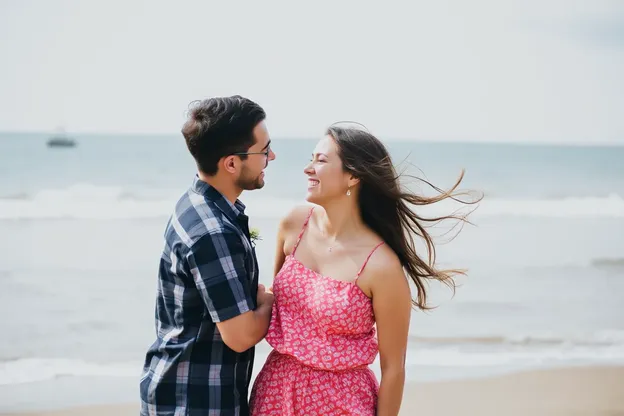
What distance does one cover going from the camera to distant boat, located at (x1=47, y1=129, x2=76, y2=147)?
2480 centimetres

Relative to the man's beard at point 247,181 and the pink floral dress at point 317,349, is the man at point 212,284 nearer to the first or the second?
the man's beard at point 247,181

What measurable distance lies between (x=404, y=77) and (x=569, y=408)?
25.6 meters

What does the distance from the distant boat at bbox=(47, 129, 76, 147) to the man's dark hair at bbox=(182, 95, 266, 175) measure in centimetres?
2308

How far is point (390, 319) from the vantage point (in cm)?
311

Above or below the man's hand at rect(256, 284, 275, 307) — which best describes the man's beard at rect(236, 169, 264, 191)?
above

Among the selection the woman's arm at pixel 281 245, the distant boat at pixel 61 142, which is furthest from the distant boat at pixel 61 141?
the woman's arm at pixel 281 245

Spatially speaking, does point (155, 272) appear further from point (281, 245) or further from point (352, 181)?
point (352, 181)

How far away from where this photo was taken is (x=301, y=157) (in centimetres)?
2392

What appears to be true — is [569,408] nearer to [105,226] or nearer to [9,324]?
[9,324]

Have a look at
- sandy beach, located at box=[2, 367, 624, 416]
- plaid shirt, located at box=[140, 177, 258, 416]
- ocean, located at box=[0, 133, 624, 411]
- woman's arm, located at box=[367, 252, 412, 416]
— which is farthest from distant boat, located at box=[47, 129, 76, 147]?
woman's arm, located at box=[367, 252, 412, 416]

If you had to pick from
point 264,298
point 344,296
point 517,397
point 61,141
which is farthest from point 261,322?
point 61,141

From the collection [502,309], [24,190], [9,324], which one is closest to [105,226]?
[24,190]

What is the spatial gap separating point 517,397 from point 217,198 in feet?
14.1

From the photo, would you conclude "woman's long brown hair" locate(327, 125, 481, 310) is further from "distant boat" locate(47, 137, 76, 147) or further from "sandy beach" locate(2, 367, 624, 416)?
"distant boat" locate(47, 137, 76, 147)
